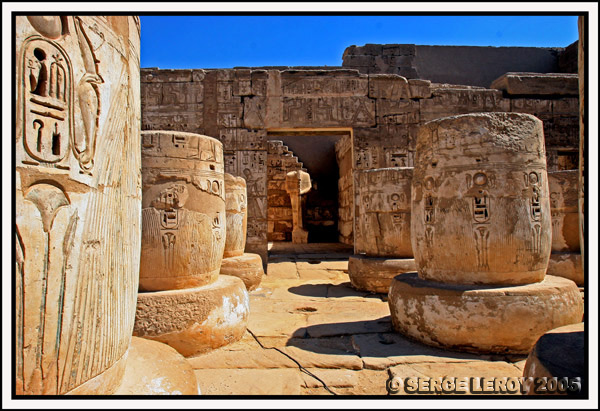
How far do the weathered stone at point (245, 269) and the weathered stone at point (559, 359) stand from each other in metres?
4.36

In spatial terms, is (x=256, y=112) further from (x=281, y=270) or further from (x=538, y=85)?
(x=538, y=85)

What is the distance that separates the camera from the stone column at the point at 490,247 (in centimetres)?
324

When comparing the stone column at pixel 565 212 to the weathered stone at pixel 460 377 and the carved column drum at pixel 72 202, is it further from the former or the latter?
the carved column drum at pixel 72 202

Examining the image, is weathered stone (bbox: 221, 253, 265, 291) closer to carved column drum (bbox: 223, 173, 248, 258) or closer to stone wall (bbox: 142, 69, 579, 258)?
carved column drum (bbox: 223, 173, 248, 258)

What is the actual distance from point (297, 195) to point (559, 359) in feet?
36.1

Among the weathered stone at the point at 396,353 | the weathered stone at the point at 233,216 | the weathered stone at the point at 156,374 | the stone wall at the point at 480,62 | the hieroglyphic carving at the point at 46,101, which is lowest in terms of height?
the weathered stone at the point at 396,353

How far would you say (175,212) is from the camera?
11.0 feet

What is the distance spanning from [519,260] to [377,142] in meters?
5.95

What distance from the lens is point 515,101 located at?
9477mm

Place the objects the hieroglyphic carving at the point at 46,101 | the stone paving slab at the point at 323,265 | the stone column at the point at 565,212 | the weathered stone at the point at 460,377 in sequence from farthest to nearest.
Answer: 1. the stone paving slab at the point at 323,265
2. the stone column at the point at 565,212
3. the weathered stone at the point at 460,377
4. the hieroglyphic carving at the point at 46,101

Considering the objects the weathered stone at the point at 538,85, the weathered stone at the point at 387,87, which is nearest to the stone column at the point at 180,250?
the weathered stone at the point at 387,87

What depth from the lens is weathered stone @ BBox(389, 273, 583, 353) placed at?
10.6ft

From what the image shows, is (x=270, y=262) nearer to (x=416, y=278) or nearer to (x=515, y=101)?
(x=416, y=278)
